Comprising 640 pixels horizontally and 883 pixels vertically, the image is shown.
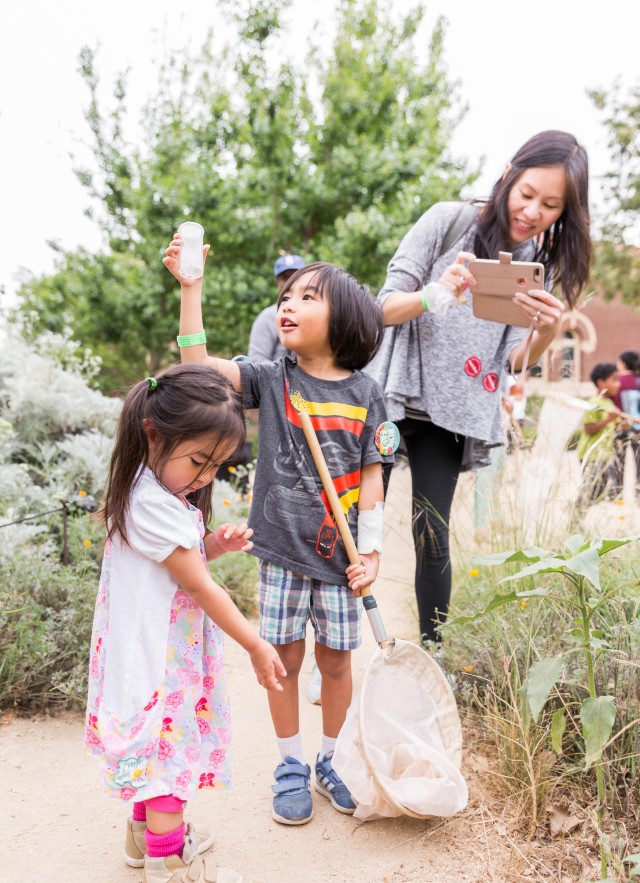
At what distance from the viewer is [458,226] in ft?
8.46

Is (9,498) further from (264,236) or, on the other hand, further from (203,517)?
(264,236)

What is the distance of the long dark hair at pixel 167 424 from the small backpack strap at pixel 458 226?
3.87ft

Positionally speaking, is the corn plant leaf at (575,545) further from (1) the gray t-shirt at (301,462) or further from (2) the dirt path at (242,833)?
(2) the dirt path at (242,833)

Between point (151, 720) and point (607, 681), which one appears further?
point (607, 681)

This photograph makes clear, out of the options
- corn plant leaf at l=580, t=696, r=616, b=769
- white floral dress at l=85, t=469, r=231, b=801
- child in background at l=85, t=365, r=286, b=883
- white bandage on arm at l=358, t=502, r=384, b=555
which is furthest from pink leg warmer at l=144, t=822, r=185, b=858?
corn plant leaf at l=580, t=696, r=616, b=769

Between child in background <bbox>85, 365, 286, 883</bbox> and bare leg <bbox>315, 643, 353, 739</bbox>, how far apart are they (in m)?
0.43

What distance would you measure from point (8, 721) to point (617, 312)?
25.5m

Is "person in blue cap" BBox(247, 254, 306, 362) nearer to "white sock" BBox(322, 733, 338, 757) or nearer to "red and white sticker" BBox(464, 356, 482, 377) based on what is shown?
"red and white sticker" BBox(464, 356, 482, 377)

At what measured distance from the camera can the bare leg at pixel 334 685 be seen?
215 centimetres

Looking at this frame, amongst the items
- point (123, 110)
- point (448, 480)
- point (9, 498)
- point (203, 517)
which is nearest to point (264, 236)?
point (123, 110)

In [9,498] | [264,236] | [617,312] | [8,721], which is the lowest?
[8,721]

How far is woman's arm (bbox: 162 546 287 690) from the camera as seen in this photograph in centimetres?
165

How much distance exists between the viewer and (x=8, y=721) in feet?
8.64

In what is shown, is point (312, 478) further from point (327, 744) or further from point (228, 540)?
point (327, 744)
